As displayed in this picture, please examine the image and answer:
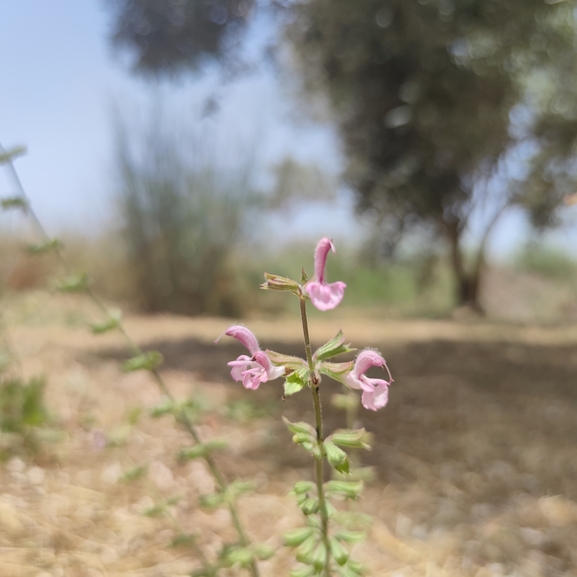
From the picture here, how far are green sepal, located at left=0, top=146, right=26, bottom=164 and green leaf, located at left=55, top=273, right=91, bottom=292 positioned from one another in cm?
25

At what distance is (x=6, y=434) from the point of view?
147 cm

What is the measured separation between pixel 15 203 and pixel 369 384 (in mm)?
724

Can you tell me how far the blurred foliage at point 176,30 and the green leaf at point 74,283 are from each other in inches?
109

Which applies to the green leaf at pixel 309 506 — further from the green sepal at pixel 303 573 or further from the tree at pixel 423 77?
the tree at pixel 423 77

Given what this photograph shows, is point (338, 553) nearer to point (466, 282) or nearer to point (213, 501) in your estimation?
point (213, 501)

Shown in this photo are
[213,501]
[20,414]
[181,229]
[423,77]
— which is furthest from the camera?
[181,229]

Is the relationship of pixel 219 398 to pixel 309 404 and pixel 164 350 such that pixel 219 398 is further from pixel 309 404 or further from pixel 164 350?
pixel 164 350

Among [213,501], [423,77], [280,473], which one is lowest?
[280,473]

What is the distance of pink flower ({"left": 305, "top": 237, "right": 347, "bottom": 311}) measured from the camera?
0.45 meters

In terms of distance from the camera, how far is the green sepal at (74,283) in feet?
2.73

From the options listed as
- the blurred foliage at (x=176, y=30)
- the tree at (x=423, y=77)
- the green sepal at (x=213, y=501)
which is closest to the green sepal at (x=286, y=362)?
the green sepal at (x=213, y=501)

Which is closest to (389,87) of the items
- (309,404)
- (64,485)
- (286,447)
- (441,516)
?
(309,404)

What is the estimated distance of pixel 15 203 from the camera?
903 millimetres

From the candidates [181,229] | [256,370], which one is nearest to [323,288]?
[256,370]
